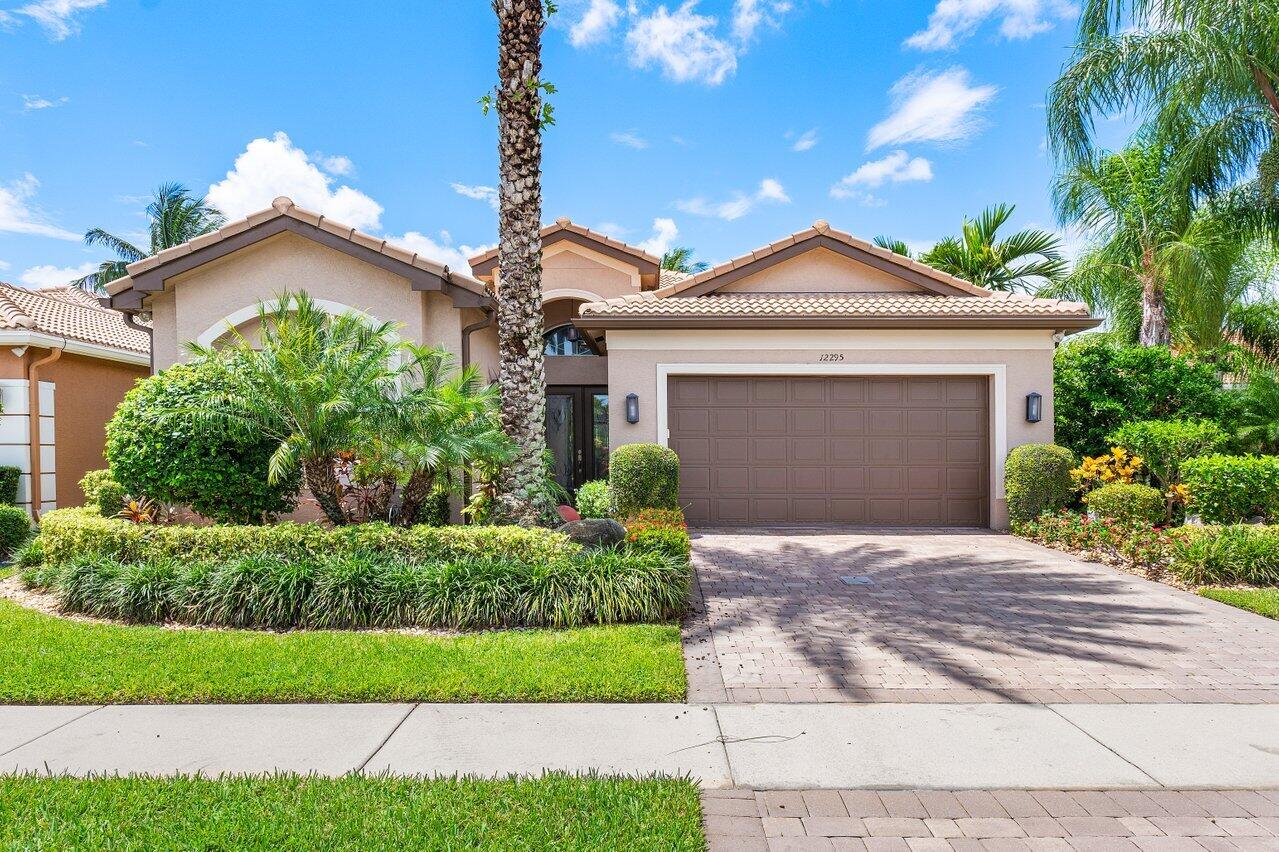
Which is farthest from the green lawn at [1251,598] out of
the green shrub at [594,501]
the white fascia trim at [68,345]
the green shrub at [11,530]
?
the white fascia trim at [68,345]

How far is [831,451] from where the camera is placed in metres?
12.4

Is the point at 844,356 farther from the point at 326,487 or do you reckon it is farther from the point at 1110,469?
the point at 326,487

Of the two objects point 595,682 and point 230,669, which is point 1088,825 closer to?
point 595,682

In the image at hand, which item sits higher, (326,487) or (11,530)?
(326,487)

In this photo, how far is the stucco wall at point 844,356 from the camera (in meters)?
12.1

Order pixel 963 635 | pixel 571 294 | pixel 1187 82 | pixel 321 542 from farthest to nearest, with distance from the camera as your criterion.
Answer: pixel 571 294 → pixel 1187 82 → pixel 321 542 → pixel 963 635

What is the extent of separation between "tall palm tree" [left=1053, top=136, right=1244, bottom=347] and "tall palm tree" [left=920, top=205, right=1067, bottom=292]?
1.69m

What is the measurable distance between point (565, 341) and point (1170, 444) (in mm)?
11048

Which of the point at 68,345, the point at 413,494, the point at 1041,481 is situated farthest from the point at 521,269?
the point at 68,345

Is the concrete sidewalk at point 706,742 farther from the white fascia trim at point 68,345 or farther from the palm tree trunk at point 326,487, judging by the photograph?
the white fascia trim at point 68,345

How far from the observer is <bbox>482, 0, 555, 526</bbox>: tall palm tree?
27.3 feet

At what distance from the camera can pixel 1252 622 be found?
667 cm

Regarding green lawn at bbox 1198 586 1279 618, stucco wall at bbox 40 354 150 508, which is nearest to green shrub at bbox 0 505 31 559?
stucco wall at bbox 40 354 150 508

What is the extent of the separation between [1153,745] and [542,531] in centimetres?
538
